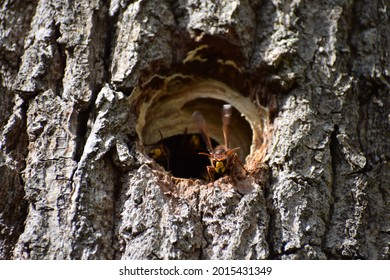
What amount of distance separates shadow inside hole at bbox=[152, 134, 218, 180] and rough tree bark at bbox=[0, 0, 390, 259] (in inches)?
41.9

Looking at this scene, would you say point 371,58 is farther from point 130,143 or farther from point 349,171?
point 130,143

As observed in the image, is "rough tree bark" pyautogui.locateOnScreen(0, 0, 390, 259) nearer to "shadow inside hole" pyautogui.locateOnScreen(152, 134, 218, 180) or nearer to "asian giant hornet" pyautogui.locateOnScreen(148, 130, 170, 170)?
"asian giant hornet" pyautogui.locateOnScreen(148, 130, 170, 170)

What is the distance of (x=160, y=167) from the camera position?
331 cm

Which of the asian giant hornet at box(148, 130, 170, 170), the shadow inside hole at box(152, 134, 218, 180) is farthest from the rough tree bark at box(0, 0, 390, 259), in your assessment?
the shadow inside hole at box(152, 134, 218, 180)

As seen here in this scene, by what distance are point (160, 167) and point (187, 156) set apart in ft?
4.76

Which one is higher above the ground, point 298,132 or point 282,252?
point 298,132

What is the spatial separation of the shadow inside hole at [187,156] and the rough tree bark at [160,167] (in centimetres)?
107

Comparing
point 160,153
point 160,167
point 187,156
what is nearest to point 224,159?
point 160,167

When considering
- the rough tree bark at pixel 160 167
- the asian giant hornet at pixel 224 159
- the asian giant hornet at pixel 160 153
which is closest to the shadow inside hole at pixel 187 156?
the asian giant hornet at pixel 160 153

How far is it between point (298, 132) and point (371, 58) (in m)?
0.75

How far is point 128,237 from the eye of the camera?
2.92m
